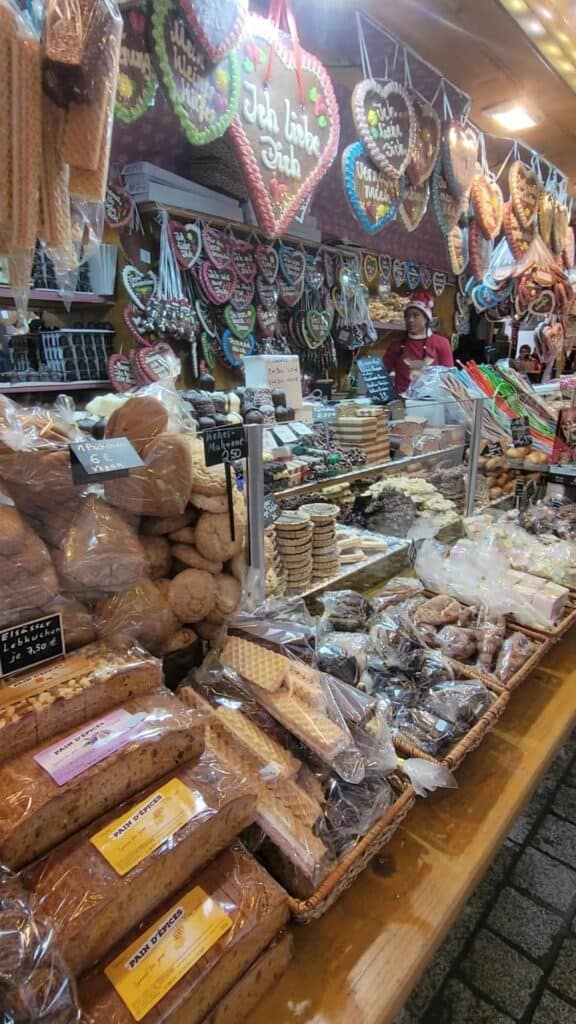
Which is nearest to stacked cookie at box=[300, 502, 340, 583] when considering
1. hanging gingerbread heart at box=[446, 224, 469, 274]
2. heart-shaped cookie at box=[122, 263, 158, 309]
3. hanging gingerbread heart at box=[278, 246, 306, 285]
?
hanging gingerbread heart at box=[446, 224, 469, 274]

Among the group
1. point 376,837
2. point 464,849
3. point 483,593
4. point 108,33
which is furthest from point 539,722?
point 108,33

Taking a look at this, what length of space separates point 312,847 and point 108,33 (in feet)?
5.09

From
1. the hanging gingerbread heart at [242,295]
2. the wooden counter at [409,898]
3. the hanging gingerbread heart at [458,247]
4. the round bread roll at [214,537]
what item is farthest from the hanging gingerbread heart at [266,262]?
the wooden counter at [409,898]

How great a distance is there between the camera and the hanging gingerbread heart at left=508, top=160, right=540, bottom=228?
3.65 metres

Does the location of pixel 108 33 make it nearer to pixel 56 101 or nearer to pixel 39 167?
pixel 56 101

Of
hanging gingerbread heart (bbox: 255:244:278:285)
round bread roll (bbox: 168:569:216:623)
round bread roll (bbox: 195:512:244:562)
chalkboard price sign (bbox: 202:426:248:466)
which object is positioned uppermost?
hanging gingerbread heart (bbox: 255:244:278:285)

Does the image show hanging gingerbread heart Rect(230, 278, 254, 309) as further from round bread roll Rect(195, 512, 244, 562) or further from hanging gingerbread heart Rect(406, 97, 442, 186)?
round bread roll Rect(195, 512, 244, 562)

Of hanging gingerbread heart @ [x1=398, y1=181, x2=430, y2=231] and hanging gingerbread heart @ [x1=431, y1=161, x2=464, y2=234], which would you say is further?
hanging gingerbread heart @ [x1=431, y1=161, x2=464, y2=234]

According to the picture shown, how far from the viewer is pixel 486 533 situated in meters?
2.25

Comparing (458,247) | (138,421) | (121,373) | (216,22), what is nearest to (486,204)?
(458,247)

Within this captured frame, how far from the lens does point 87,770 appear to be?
744 mm

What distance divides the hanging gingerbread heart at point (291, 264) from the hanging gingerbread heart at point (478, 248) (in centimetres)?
168

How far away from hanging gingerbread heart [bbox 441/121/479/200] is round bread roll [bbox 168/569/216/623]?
2.78 m

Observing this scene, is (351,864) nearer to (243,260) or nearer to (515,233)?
(515,233)
